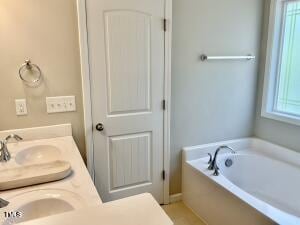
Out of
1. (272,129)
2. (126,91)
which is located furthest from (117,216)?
(272,129)

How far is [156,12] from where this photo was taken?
88.4 inches

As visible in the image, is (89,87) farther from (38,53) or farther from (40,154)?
(40,154)

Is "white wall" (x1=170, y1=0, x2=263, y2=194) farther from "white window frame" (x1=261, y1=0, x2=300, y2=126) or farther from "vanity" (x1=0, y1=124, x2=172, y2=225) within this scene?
"vanity" (x1=0, y1=124, x2=172, y2=225)

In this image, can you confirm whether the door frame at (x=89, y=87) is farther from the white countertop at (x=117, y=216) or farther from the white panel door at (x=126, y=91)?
the white countertop at (x=117, y=216)

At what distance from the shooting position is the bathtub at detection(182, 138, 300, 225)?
6.70ft

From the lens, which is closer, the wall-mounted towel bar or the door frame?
the door frame

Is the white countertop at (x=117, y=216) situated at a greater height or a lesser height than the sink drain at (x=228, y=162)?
greater

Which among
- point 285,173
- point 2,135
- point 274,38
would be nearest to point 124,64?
point 2,135

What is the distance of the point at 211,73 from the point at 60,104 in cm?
148

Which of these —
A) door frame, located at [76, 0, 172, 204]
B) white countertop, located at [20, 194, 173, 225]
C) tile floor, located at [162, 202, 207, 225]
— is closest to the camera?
white countertop, located at [20, 194, 173, 225]

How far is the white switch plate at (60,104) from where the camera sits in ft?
6.63

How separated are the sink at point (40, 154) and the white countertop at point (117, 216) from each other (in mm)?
940

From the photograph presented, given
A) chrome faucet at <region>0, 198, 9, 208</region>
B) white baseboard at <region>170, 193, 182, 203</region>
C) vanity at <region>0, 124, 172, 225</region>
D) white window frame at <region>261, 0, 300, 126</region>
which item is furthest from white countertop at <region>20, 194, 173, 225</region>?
white window frame at <region>261, 0, 300, 126</region>

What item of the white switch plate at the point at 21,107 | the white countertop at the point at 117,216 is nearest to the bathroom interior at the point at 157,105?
the white switch plate at the point at 21,107
